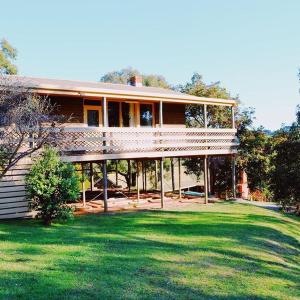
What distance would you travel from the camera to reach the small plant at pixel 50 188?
12758 millimetres

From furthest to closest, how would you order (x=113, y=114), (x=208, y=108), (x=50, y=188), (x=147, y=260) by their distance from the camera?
1. (x=208, y=108)
2. (x=113, y=114)
3. (x=50, y=188)
4. (x=147, y=260)

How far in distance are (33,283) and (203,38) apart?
74.6ft

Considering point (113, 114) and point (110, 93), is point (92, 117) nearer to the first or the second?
point (113, 114)

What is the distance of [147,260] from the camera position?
9.36m

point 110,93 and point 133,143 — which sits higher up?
point 110,93

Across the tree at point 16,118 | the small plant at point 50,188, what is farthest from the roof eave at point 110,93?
the small plant at point 50,188

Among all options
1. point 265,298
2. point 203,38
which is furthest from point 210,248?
point 203,38

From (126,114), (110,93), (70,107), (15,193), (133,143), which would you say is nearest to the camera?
(15,193)

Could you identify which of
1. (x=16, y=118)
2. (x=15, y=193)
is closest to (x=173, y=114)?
(x=15, y=193)

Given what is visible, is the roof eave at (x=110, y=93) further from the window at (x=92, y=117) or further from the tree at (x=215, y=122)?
the tree at (x=215, y=122)

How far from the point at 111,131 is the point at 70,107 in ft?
9.29

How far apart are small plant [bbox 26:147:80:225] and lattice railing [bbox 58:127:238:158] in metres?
1.12

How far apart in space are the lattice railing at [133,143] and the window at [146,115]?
1520mm

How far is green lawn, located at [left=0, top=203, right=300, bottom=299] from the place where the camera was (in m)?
7.49
